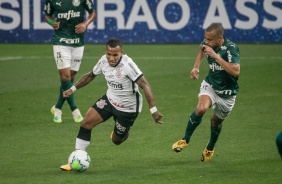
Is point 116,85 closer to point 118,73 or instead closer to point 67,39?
point 118,73

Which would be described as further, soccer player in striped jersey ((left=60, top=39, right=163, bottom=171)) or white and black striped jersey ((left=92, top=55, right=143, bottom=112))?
white and black striped jersey ((left=92, top=55, right=143, bottom=112))

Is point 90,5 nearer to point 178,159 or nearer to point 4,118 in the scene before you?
point 4,118

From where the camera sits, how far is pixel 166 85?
64.8ft

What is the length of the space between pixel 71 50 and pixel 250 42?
1197 cm

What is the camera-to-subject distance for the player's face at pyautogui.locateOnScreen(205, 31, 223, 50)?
11516 mm

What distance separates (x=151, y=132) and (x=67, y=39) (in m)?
2.54

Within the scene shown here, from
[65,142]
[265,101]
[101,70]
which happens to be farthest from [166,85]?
[101,70]

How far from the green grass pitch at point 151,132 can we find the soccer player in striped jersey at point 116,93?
1.86 feet

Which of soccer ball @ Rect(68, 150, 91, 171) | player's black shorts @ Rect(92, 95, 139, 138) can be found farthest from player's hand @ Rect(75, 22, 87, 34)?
soccer ball @ Rect(68, 150, 91, 171)

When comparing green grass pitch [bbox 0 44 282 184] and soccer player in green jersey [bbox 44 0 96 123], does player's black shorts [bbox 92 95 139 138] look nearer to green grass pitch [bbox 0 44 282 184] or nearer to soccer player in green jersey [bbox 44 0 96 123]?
green grass pitch [bbox 0 44 282 184]

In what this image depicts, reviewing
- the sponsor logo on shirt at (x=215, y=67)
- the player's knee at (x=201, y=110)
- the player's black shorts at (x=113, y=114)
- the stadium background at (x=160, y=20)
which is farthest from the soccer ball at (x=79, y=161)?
the stadium background at (x=160, y=20)

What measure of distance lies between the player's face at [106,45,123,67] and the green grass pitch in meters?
1.48

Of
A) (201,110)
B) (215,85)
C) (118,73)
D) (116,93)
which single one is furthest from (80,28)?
(201,110)

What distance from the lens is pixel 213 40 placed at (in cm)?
1158
